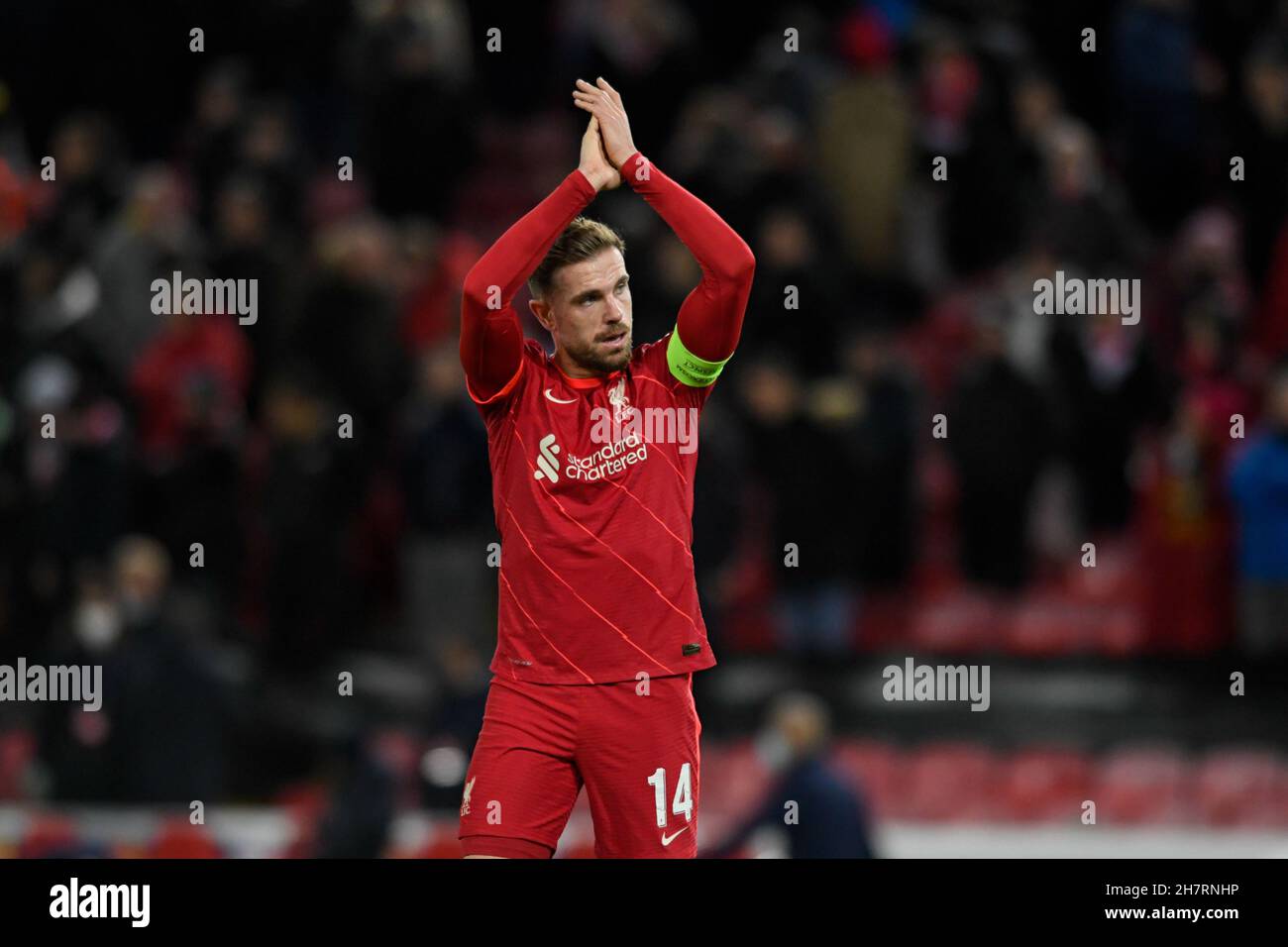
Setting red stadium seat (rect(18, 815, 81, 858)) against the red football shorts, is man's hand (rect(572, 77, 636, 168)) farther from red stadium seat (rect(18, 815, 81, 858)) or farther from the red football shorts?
red stadium seat (rect(18, 815, 81, 858))

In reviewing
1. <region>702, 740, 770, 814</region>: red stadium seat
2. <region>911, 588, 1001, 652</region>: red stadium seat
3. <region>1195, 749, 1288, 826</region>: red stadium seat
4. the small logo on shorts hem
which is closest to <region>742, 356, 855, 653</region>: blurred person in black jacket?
<region>911, 588, 1001, 652</region>: red stadium seat

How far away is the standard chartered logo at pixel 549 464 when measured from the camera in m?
6.91

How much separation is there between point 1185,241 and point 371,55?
19.1ft

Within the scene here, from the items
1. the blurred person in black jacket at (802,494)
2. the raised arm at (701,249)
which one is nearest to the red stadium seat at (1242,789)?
the blurred person in black jacket at (802,494)

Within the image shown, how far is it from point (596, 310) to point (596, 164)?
44 centimetres

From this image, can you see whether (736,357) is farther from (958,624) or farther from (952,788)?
(952,788)

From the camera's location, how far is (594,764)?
22.5 feet

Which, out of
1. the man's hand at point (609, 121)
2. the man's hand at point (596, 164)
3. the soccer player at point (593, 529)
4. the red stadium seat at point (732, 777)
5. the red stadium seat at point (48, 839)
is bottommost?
the red stadium seat at point (48, 839)

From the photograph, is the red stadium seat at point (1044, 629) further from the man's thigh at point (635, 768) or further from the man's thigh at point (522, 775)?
the man's thigh at point (522, 775)

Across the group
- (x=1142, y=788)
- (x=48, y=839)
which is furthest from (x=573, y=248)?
(x=1142, y=788)

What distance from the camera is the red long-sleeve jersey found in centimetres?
685

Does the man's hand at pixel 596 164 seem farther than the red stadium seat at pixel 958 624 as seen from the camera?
No

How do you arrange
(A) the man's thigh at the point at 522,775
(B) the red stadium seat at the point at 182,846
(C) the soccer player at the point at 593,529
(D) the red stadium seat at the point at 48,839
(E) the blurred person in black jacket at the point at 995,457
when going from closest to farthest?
(A) the man's thigh at the point at 522,775
(C) the soccer player at the point at 593,529
(B) the red stadium seat at the point at 182,846
(D) the red stadium seat at the point at 48,839
(E) the blurred person in black jacket at the point at 995,457
